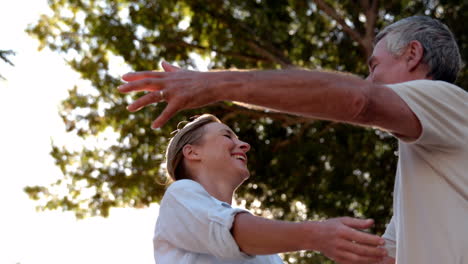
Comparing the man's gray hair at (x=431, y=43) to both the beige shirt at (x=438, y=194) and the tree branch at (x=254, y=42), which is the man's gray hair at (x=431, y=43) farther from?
the tree branch at (x=254, y=42)

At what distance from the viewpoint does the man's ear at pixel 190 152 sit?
3.94m

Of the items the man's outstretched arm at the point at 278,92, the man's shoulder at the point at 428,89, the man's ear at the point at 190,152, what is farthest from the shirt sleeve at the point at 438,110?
the man's ear at the point at 190,152

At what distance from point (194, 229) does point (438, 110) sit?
1040mm

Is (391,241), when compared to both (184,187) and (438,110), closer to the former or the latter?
(184,187)

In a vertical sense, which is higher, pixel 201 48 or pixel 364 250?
pixel 201 48

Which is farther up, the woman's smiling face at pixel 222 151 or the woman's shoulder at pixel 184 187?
the woman's smiling face at pixel 222 151

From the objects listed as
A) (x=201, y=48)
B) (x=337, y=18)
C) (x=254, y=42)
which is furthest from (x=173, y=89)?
(x=201, y=48)

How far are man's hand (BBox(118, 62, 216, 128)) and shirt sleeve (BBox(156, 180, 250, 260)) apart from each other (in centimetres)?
63

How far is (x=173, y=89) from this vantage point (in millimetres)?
2098

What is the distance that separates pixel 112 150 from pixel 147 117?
111cm

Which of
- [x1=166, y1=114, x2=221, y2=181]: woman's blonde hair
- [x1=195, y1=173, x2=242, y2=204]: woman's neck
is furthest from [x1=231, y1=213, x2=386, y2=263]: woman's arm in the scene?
[x1=166, y1=114, x2=221, y2=181]: woman's blonde hair

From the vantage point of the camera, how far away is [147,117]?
1378 centimetres

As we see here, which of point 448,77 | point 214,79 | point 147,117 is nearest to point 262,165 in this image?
point 147,117

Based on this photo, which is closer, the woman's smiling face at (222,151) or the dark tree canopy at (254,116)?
the woman's smiling face at (222,151)
